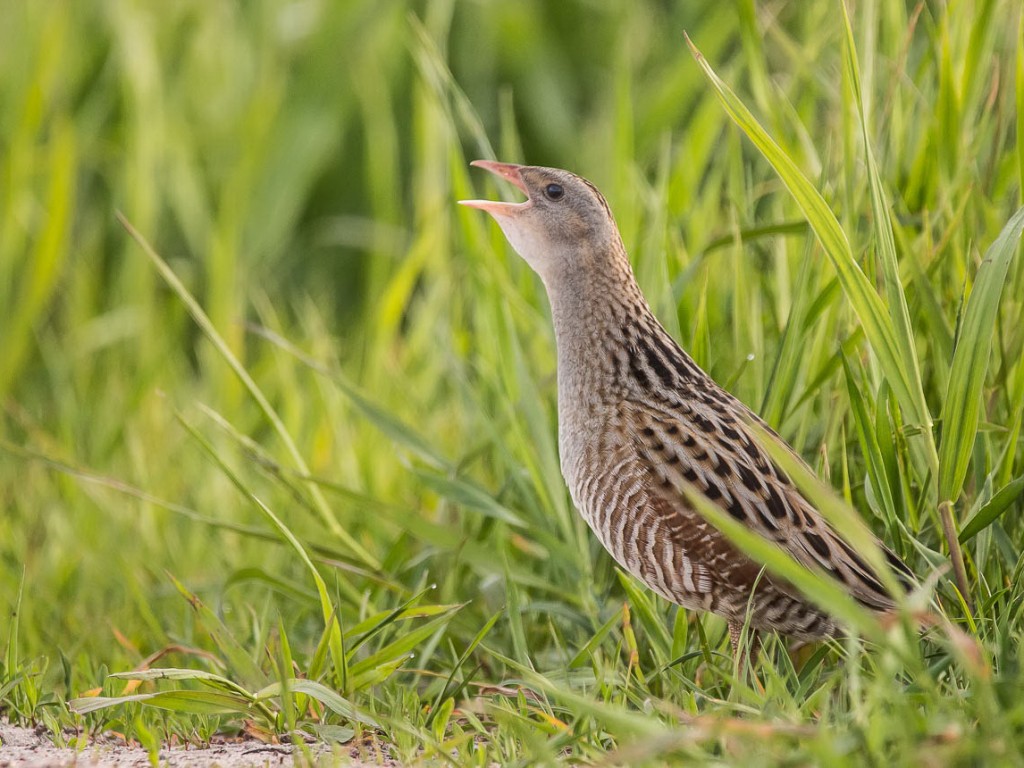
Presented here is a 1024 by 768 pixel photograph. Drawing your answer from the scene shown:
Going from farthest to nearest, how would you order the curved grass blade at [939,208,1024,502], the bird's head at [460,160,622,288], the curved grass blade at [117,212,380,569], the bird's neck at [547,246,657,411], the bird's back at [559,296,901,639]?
the curved grass blade at [117,212,380,569] → the bird's head at [460,160,622,288] → the bird's neck at [547,246,657,411] → the bird's back at [559,296,901,639] → the curved grass blade at [939,208,1024,502]

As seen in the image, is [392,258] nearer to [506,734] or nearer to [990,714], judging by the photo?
[506,734]

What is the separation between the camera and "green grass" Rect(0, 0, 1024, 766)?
2652 millimetres

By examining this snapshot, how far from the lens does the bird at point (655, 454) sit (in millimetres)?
2748

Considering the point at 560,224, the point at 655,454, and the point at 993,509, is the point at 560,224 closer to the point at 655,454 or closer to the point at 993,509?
the point at 655,454

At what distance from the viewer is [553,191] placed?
3.25m

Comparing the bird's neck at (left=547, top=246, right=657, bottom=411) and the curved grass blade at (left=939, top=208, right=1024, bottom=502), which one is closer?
the curved grass blade at (left=939, top=208, right=1024, bottom=502)

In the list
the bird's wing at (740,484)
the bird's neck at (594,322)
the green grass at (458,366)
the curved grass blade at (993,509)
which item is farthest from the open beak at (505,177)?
the curved grass blade at (993,509)

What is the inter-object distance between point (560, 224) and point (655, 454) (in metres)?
0.65

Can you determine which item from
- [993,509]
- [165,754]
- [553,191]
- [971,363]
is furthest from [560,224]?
[165,754]

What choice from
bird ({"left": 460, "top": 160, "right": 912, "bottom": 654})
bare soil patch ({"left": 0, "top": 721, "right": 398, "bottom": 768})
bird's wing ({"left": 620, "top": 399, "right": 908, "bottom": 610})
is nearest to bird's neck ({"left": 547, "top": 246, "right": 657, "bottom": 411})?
bird ({"left": 460, "top": 160, "right": 912, "bottom": 654})

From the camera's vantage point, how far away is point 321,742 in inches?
105

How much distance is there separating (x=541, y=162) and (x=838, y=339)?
4.07 metres

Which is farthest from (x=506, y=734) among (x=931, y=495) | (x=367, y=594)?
(x=931, y=495)

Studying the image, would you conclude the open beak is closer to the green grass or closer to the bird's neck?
the bird's neck
